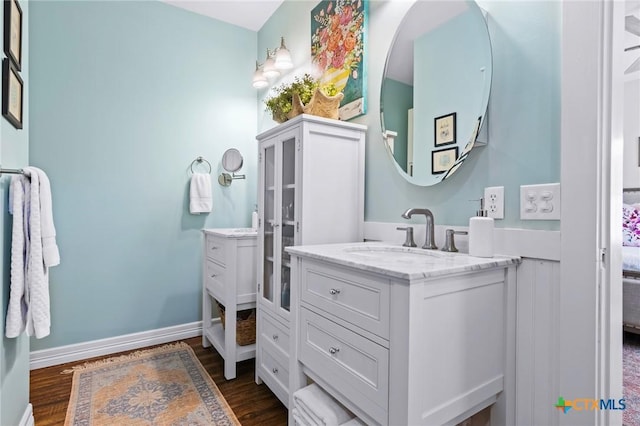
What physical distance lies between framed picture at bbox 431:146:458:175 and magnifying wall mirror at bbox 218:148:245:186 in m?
1.93

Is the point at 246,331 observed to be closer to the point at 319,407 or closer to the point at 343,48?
the point at 319,407

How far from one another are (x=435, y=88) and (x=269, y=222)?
1158 millimetres

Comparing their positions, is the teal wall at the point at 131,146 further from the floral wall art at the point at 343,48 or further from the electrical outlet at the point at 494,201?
the electrical outlet at the point at 494,201

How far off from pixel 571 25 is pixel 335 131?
104 cm

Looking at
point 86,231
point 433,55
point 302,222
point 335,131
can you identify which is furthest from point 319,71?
point 86,231

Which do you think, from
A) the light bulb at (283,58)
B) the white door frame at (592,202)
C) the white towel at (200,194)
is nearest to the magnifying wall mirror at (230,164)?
the white towel at (200,194)

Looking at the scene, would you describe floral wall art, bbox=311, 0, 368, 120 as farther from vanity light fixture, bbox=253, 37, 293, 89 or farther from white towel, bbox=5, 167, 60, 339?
white towel, bbox=5, 167, 60, 339

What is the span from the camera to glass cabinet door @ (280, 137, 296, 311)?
6.07ft

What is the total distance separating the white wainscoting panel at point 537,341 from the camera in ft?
3.67

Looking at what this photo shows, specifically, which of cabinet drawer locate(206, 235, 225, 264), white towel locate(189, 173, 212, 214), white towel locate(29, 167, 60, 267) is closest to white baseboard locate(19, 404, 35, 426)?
white towel locate(29, 167, 60, 267)

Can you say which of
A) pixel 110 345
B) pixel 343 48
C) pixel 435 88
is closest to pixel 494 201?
pixel 435 88

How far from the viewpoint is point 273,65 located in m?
2.62

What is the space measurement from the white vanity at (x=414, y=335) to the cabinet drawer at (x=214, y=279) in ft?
3.63

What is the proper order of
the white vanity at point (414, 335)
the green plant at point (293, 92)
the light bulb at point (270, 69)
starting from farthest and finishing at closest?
the light bulb at point (270, 69), the green plant at point (293, 92), the white vanity at point (414, 335)
